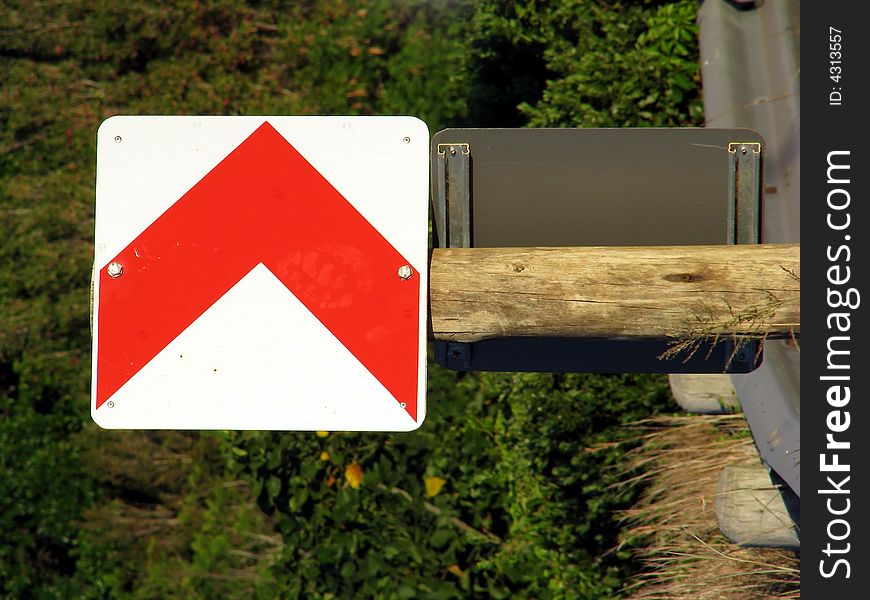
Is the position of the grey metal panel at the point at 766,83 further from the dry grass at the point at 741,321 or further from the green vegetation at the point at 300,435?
the dry grass at the point at 741,321

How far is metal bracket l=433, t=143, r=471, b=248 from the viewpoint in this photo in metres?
2.95

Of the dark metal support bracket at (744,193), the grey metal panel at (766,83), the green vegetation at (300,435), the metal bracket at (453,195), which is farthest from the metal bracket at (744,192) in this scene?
the green vegetation at (300,435)

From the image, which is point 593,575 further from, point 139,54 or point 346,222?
point 139,54

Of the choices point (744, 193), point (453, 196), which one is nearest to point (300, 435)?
point (453, 196)

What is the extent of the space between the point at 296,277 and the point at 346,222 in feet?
0.59

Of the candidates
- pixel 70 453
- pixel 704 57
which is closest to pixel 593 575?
pixel 704 57

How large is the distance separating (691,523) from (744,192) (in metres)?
2.07

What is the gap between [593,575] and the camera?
5.51 m

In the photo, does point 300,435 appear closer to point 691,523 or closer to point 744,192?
point 691,523

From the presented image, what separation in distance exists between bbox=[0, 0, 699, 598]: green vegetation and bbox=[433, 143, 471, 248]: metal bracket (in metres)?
2.61

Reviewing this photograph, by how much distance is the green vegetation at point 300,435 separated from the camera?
5707mm
